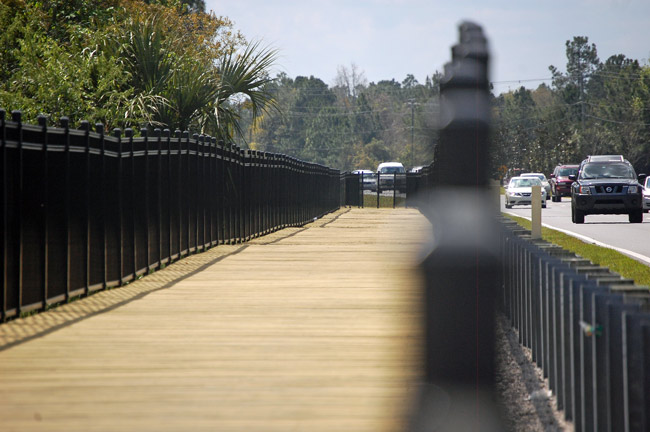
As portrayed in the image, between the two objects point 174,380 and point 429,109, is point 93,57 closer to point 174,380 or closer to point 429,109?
point 174,380

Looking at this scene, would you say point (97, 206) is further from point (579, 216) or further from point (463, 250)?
point (579, 216)

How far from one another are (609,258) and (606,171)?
15029 millimetres

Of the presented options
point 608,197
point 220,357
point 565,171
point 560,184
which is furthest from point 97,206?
point 565,171

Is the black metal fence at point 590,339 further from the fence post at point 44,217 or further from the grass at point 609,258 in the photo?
the grass at point 609,258

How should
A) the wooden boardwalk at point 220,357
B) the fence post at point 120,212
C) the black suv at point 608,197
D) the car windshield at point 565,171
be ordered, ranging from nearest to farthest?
the wooden boardwalk at point 220,357
the fence post at point 120,212
the black suv at point 608,197
the car windshield at point 565,171

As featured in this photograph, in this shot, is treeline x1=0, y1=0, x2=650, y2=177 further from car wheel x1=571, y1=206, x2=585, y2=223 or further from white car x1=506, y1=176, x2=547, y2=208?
white car x1=506, y1=176, x2=547, y2=208

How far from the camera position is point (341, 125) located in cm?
15100

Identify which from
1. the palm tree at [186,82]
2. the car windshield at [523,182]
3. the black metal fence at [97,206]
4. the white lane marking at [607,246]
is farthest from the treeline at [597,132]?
the black metal fence at [97,206]

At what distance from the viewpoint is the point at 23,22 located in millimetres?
26531

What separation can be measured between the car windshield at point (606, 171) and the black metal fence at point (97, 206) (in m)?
16.3

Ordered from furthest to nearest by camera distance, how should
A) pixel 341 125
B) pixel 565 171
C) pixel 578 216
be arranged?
pixel 341 125 < pixel 565 171 < pixel 578 216

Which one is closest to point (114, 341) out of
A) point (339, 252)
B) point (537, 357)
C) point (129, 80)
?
point (537, 357)

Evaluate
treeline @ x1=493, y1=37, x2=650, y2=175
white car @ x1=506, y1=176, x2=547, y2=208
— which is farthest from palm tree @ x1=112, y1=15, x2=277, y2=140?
treeline @ x1=493, y1=37, x2=650, y2=175

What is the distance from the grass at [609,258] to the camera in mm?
14328
